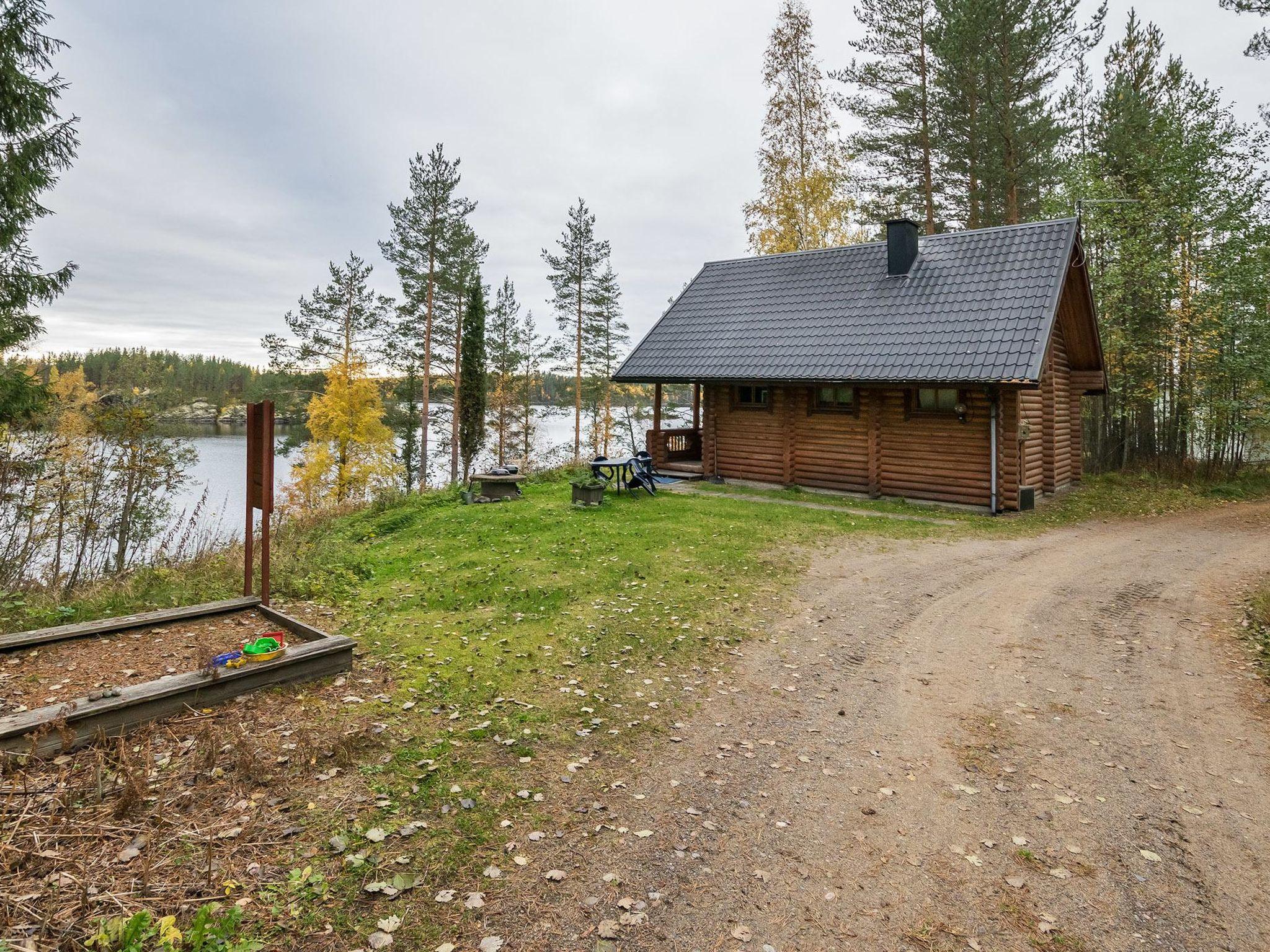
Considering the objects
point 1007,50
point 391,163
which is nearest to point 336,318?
point 391,163

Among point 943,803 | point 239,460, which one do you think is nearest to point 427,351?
point 239,460

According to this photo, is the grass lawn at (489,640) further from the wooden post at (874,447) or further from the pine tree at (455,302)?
the pine tree at (455,302)

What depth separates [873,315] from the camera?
13.9 m

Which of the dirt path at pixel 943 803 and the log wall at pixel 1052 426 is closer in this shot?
the dirt path at pixel 943 803

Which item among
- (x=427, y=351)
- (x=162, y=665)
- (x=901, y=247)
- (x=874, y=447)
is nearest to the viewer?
(x=162, y=665)

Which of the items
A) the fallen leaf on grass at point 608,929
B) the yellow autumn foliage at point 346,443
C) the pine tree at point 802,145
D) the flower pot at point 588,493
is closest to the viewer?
the fallen leaf on grass at point 608,929

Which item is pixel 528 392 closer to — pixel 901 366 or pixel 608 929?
pixel 901 366

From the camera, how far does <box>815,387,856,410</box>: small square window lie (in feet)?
44.6

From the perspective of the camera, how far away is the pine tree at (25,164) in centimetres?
883

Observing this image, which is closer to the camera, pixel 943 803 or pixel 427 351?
pixel 943 803

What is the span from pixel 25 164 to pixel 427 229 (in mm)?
16665

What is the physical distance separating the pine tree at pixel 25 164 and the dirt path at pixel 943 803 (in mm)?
11439

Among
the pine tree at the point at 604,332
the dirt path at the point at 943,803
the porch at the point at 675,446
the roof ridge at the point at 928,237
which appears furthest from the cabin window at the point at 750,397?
the pine tree at the point at 604,332

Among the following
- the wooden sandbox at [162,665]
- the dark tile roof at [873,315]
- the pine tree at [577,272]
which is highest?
the pine tree at [577,272]
